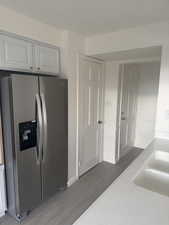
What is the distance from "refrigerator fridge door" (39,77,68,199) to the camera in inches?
80.9

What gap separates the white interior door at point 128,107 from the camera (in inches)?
140

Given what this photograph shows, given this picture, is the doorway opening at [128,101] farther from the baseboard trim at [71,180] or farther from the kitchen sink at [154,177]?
the kitchen sink at [154,177]

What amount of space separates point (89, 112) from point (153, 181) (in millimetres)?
1887

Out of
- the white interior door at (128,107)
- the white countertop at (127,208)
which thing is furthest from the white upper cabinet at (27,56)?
the white countertop at (127,208)

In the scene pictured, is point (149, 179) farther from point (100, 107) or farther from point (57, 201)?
point (100, 107)

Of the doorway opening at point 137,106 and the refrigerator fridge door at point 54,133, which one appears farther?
the doorway opening at point 137,106

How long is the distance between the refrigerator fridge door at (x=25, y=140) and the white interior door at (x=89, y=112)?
1015 millimetres

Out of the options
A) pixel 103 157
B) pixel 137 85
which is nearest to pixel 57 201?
pixel 103 157

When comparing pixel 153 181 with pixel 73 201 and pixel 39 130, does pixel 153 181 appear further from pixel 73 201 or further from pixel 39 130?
pixel 73 201

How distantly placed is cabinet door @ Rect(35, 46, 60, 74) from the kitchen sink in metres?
1.72

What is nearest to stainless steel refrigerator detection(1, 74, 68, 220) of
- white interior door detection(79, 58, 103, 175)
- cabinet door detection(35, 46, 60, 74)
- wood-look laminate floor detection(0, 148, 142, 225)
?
wood-look laminate floor detection(0, 148, 142, 225)

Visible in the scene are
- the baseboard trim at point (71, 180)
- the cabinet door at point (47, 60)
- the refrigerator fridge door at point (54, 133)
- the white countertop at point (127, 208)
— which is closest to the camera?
the white countertop at point (127, 208)

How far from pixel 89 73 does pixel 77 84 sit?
0.41 m

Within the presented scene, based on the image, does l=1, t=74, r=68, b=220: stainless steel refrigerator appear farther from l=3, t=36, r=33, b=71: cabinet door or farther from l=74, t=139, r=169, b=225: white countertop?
l=74, t=139, r=169, b=225: white countertop
